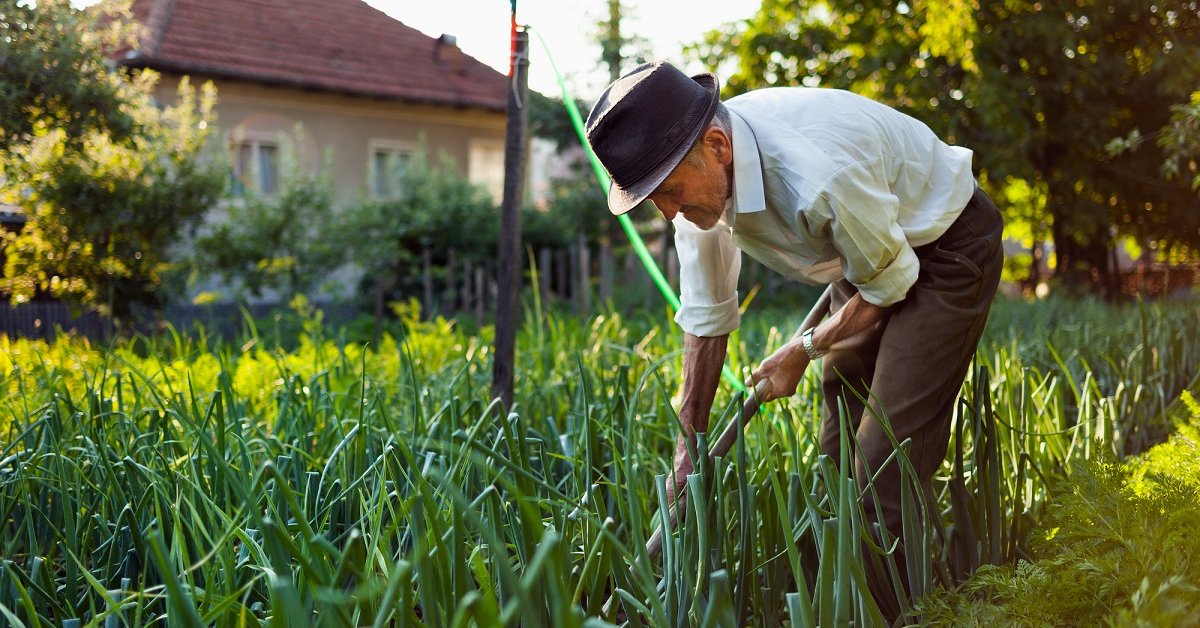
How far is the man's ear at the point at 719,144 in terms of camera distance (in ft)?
6.61

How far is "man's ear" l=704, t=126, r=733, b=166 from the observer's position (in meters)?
2.01

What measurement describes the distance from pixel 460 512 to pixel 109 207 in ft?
22.4

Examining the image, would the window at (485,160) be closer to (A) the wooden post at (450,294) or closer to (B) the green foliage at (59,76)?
(A) the wooden post at (450,294)

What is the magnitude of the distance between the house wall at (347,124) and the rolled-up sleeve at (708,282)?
33.1 feet

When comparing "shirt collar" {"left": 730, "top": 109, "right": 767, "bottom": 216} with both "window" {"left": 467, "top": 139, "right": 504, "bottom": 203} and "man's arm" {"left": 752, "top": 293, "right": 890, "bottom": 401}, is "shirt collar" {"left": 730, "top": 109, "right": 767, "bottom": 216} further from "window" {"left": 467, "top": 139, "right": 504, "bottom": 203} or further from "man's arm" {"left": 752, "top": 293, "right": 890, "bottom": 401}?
"window" {"left": 467, "top": 139, "right": 504, "bottom": 203}

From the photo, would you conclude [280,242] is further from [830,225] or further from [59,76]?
[830,225]

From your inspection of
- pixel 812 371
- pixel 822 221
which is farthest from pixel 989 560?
pixel 812 371

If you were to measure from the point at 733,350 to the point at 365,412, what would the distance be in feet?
5.10

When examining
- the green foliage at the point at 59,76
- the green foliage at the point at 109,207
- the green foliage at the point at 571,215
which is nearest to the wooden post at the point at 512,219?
the green foliage at the point at 59,76

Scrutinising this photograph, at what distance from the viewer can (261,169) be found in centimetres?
1398

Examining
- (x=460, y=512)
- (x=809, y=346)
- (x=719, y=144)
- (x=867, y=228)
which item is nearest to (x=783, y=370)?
(x=809, y=346)

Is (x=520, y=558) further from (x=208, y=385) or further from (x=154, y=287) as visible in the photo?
(x=154, y=287)

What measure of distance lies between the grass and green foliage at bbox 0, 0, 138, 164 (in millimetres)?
2970

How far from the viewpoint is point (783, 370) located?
2262mm
